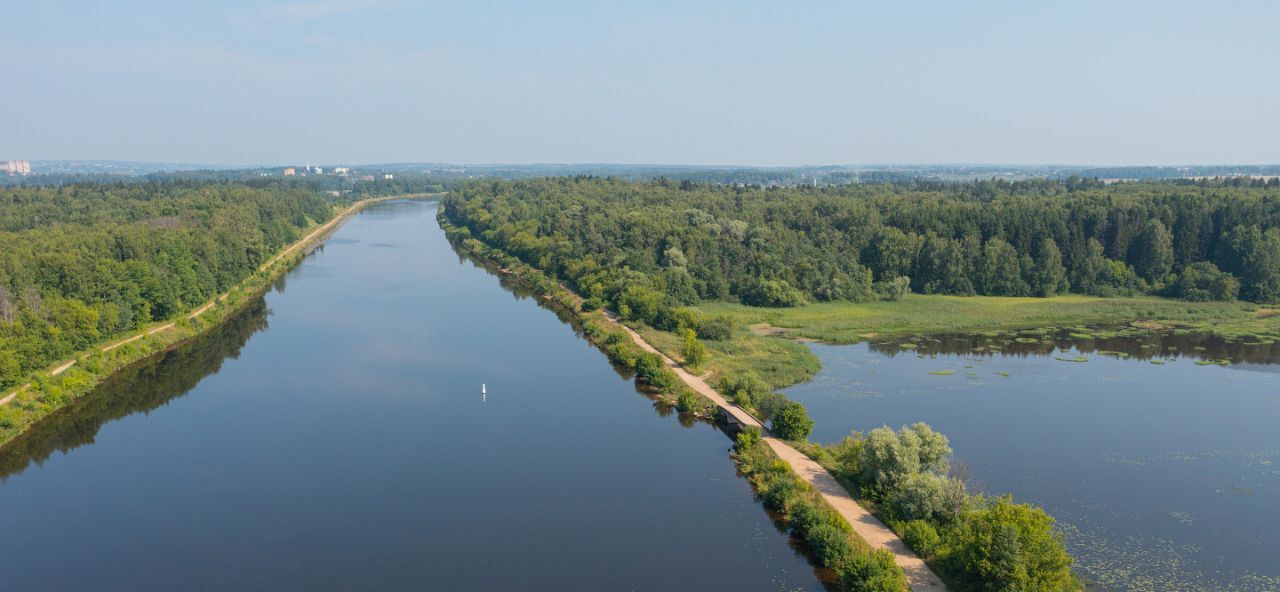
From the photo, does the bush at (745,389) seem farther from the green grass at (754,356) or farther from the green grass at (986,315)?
the green grass at (986,315)

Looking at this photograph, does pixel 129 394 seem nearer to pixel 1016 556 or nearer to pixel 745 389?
pixel 745 389

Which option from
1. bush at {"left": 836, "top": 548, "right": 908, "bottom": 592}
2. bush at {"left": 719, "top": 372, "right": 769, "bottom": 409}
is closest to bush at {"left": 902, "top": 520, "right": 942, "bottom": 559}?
bush at {"left": 836, "top": 548, "right": 908, "bottom": 592}

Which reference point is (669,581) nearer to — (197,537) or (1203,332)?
(197,537)

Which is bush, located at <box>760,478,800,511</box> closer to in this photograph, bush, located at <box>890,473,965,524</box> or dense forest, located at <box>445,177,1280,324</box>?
bush, located at <box>890,473,965,524</box>

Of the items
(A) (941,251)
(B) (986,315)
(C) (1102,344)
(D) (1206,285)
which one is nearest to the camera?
(C) (1102,344)

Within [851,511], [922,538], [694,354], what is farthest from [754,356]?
[922,538]
